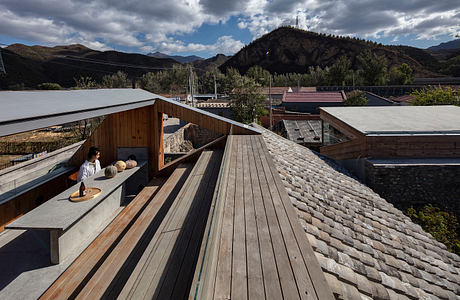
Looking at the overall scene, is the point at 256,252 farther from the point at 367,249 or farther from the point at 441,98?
the point at 441,98

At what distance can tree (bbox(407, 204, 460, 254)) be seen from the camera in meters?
6.28

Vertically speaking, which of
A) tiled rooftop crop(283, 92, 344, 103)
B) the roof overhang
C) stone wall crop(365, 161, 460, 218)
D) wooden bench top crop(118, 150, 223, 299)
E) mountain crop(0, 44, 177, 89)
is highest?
mountain crop(0, 44, 177, 89)

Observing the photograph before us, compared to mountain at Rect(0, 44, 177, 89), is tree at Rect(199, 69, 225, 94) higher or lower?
lower

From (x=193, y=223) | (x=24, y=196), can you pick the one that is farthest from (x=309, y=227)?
(x=24, y=196)

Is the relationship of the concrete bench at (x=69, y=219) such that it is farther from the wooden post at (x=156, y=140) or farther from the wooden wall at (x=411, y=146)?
the wooden wall at (x=411, y=146)

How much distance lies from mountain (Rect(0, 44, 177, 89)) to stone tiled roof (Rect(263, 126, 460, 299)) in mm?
66147

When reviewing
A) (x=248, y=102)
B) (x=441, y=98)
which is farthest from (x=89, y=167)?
(x=441, y=98)

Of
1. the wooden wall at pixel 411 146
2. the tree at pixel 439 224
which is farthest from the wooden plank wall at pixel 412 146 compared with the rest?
the tree at pixel 439 224

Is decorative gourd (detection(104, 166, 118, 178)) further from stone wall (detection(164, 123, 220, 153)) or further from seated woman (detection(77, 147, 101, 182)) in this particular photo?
stone wall (detection(164, 123, 220, 153))

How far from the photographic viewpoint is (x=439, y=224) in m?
6.87

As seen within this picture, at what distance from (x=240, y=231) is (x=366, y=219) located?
2.80 meters

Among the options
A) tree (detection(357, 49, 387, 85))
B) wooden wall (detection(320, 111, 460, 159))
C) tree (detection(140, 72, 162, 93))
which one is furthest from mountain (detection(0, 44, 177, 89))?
wooden wall (detection(320, 111, 460, 159))

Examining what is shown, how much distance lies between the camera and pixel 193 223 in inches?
129

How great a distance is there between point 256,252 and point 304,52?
111443mm
